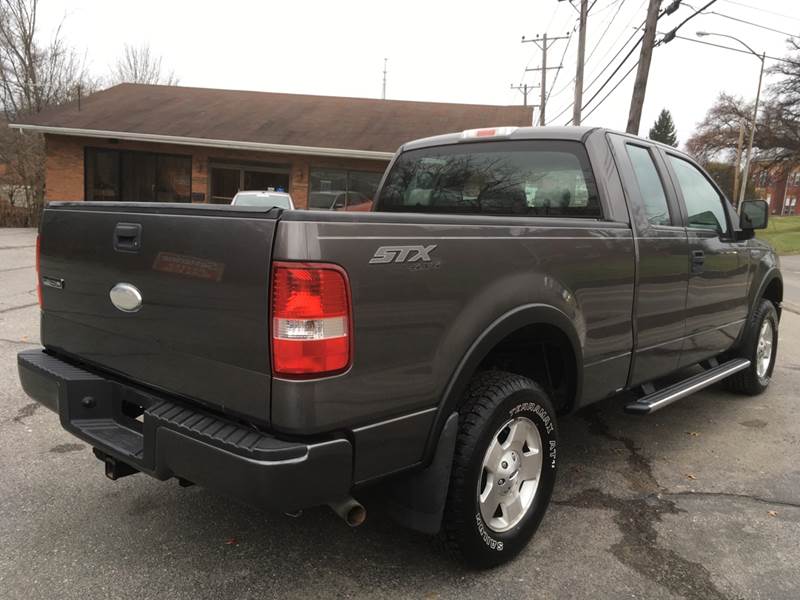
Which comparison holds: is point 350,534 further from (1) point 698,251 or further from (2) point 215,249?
(1) point 698,251

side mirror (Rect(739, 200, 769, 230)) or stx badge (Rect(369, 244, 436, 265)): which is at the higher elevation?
side mirror (Rect(739, 200, 769, 230))

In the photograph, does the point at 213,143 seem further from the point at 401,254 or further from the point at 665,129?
the point at 665,129

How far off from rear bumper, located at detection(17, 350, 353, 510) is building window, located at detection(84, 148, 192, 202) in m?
17.3

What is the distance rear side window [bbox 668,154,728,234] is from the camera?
4086mm

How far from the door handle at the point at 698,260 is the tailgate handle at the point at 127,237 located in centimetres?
315

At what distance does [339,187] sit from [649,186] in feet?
51.1

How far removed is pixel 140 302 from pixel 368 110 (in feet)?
63.5

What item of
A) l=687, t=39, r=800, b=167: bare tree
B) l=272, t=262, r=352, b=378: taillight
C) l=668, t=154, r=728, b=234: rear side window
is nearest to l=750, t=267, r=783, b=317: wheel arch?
l=668, t=154, r=728, b=234: rear side window

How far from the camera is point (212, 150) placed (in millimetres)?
18391

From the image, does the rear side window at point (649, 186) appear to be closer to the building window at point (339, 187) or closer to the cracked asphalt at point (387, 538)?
the cracked asphalt at point (387, 538)

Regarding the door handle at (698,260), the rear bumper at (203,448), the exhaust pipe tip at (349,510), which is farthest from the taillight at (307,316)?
the door handle at (698,260)

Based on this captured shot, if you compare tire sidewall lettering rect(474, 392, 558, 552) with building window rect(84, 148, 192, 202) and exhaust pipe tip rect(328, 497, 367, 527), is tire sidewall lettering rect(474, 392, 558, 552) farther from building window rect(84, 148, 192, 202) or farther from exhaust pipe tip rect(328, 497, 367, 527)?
building window rect(84, 148, 192, 202)

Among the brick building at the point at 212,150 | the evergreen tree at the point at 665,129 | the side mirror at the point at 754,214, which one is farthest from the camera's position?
the evergreen tree at the point at 665,129

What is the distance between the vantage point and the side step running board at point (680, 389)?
3482 millimetres
